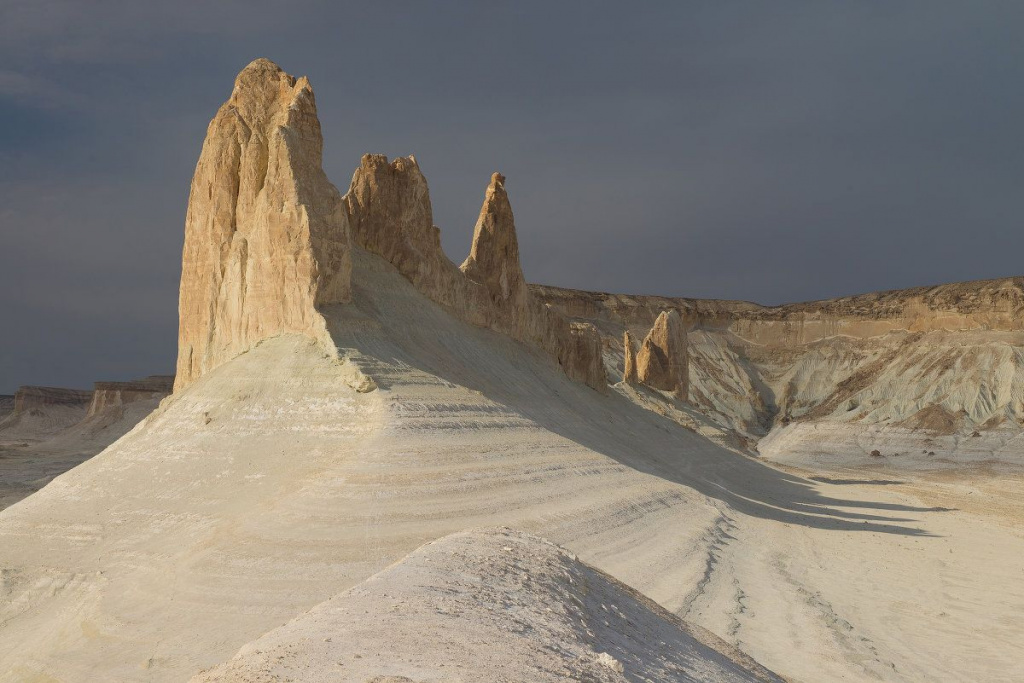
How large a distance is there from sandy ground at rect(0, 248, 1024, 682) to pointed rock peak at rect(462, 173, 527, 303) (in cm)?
1106

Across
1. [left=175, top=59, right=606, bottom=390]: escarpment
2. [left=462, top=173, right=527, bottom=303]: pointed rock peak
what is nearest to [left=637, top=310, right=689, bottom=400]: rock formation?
[left=462, top=173, right=527, bottom=303]: pointed rock peak

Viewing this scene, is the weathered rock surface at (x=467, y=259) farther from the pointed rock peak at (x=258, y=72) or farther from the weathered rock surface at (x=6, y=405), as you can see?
the weathered rock surface at (x=6, y=405)

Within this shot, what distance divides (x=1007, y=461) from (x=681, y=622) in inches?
2405

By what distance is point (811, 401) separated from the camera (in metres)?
87.9

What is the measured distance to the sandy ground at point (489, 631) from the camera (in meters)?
4.31

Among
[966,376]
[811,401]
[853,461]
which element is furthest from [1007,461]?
[811,401]

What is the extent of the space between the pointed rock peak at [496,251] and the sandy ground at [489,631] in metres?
25.5

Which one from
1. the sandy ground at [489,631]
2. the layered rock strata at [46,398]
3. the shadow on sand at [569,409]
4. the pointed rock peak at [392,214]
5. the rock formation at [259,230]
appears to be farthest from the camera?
the layered rock strata at [46,398]

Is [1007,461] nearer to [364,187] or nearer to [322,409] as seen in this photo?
[364,187]

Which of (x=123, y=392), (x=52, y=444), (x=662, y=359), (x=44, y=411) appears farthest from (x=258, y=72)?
(x=44, y=411)

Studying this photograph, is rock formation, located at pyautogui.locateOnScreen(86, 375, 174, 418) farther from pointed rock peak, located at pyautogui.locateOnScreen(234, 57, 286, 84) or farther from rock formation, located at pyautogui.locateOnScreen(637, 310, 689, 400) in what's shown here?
pointed rock peak, located at pyautogui.locateOnScreen(234, 57, 286, 84)

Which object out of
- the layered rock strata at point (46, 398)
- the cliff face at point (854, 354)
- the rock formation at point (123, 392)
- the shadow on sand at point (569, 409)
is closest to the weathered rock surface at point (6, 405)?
the layered rock strata at point (46, 398)

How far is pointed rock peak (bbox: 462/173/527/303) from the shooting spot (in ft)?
108

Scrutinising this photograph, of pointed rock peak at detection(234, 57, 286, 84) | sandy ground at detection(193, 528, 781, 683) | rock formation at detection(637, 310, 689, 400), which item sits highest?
pointed rock peak at detection(234, 57, 286, 84)
